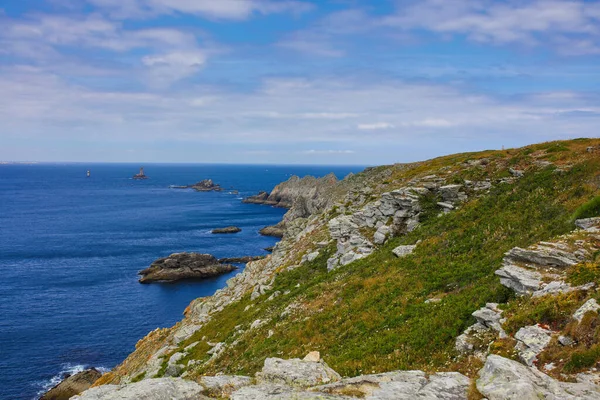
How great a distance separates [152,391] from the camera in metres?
10.9

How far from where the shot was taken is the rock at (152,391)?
10.8 meters

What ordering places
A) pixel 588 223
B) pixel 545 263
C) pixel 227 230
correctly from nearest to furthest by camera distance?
pixel 545 263 < pixel 588 223 < pixel 227 230

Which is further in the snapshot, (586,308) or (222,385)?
(586,308)

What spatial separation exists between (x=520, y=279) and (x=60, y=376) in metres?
54.4

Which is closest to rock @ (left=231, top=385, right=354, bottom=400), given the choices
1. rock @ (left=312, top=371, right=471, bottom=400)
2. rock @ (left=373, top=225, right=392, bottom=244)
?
rock @ (left=312, top=371, right=471, bottom=400)

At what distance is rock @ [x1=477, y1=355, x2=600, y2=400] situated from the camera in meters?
9.71

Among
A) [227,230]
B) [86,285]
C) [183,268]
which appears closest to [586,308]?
[183,268]

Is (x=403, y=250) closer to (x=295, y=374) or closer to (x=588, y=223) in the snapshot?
(x=588, y=223)

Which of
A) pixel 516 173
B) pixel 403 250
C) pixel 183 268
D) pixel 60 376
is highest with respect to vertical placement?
pixel 516 173

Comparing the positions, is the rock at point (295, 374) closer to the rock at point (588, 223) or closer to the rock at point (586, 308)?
the rock at point (586, 308)

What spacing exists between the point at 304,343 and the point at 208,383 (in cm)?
997

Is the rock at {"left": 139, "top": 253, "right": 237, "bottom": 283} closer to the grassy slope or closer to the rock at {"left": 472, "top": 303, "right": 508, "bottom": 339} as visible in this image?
the grassy slope

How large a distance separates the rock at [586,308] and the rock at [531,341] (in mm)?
959

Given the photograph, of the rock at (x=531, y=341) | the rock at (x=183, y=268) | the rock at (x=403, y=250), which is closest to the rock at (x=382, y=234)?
the rock at (x=403, y=250)
